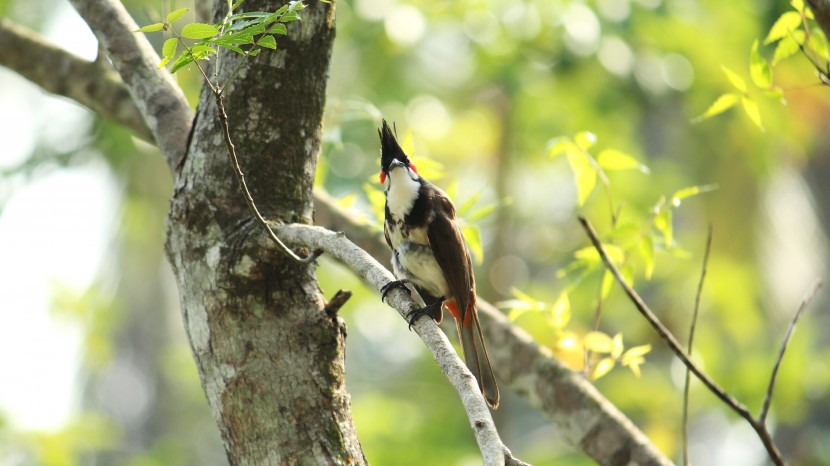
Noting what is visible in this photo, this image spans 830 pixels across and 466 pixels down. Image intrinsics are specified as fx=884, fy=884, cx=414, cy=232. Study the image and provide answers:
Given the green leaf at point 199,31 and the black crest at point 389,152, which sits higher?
the black crest at point 389,152

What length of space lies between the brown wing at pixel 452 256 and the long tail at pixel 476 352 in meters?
0.04

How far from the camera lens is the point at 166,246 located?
90.5 inches

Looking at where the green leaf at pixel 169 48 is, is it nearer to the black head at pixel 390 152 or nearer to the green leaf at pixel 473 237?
the black head at pixel 390 152

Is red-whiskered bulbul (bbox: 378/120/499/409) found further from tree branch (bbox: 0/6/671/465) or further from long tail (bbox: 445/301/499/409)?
tree branch (bbox: 0/6/671/465)

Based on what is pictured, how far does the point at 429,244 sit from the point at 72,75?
146 cm

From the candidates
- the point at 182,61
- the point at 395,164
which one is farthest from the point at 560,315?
the point at 182,61

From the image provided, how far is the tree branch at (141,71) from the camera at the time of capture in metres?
2.61

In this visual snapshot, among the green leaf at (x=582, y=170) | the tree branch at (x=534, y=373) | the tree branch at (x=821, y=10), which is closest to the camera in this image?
the tree branch at (x=821, y=10)

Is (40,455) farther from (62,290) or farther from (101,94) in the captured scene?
(101,94)

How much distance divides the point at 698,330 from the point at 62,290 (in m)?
5.50

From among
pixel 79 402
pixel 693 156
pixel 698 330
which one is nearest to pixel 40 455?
pixel 698 330

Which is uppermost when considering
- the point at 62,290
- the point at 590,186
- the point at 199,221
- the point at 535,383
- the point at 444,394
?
the point at 62,290

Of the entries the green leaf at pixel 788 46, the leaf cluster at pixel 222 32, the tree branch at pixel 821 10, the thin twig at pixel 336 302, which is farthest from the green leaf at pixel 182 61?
the green leaf at pixel 788 46

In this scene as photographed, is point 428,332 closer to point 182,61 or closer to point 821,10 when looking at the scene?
point 182,61
